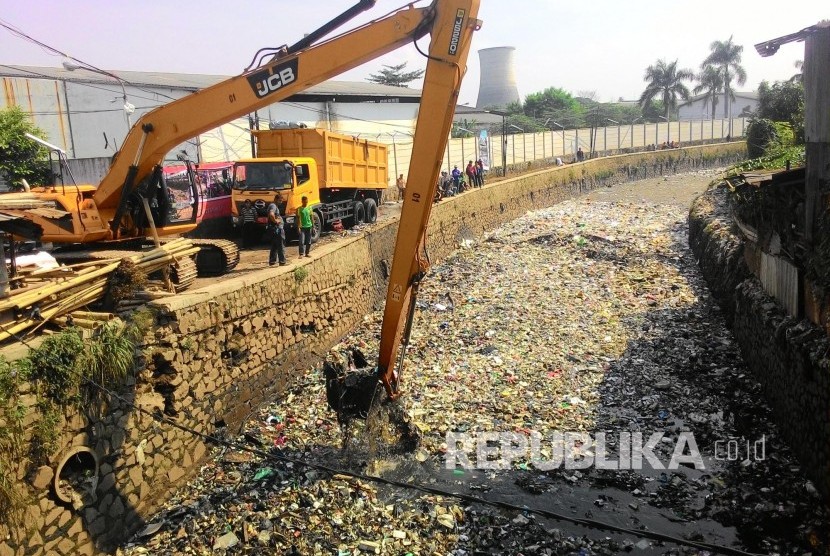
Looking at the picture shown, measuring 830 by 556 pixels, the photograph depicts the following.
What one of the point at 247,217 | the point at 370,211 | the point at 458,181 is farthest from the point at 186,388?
the point at 458,181

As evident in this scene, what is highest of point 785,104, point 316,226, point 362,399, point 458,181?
point 785,104

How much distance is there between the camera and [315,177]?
543 inches

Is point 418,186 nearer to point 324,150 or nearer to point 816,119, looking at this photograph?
point 816,119

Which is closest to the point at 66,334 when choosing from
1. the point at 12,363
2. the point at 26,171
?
the point at 12,363

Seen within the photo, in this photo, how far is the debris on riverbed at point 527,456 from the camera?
5.90m

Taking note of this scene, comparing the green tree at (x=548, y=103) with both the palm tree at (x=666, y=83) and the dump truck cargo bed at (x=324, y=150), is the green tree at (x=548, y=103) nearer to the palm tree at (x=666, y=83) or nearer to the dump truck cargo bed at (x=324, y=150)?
the palm tree at (x=666, y=83)

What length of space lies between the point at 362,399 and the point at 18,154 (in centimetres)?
1241

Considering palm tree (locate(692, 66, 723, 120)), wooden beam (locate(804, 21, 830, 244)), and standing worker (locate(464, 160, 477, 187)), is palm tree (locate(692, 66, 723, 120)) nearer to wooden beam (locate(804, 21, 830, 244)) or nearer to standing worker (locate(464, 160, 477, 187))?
standing worker (locate(464, 160, 477, 187))

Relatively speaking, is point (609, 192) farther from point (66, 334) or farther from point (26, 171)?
point (66, 334)

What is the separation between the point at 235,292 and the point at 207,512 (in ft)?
9.99

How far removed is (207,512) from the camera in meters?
6.38

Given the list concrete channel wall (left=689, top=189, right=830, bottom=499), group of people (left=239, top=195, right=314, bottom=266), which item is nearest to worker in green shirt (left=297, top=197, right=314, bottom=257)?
group of people (left=239, top=195, right=314, bottom=266)

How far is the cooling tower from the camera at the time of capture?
60.5 m

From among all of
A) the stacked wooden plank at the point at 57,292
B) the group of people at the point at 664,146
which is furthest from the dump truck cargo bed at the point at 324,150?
the group of people at the point at 664,146
